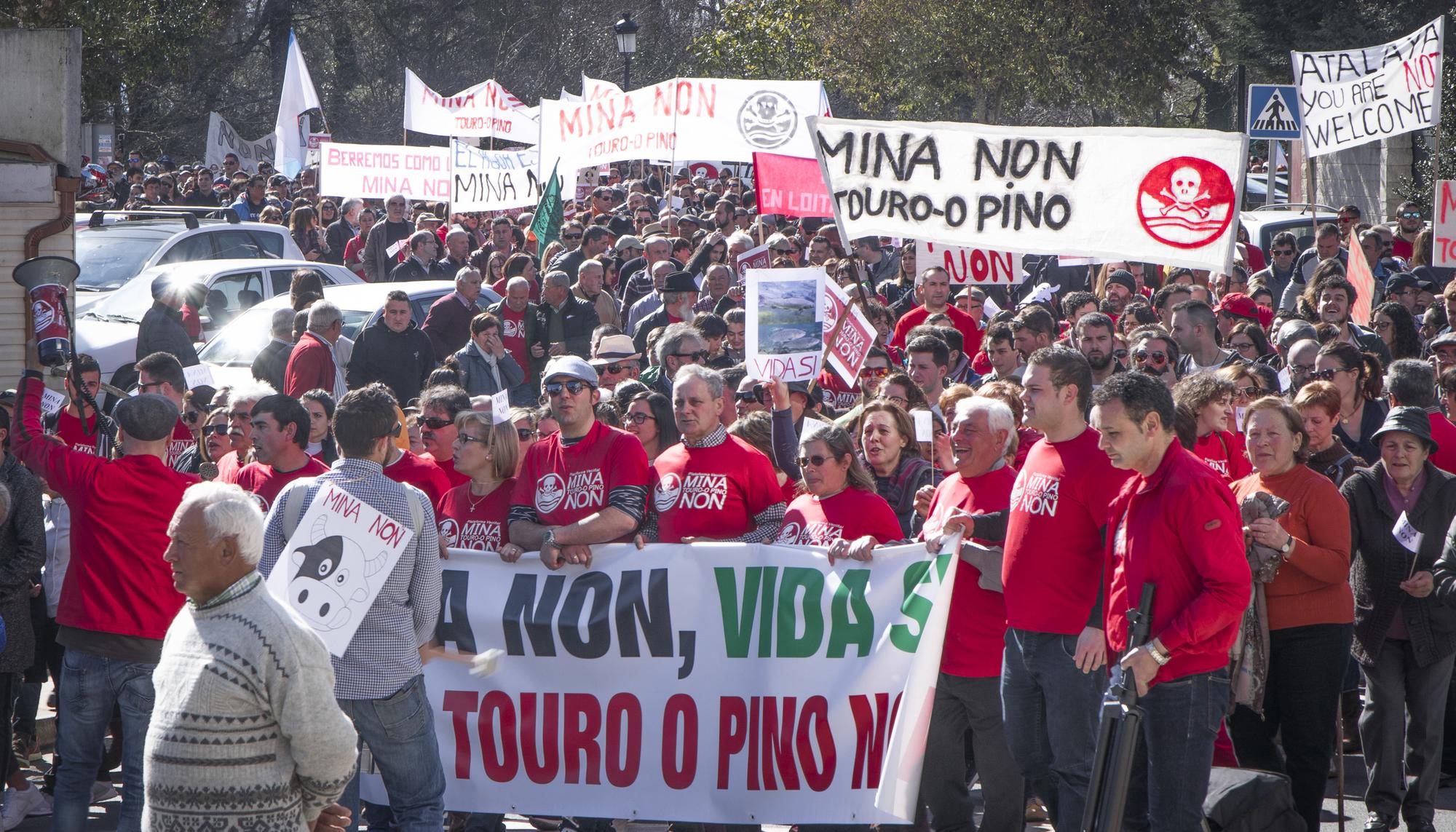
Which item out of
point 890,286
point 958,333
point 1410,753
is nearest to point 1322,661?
point 1410,753

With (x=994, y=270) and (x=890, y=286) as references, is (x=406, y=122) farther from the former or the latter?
(x=994, y=270)

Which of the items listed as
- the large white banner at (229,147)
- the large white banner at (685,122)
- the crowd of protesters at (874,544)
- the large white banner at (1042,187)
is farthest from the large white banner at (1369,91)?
the large white banner at (229,147)

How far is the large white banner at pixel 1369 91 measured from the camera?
14.2 metres

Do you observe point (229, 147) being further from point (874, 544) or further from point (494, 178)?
point (874, 544)

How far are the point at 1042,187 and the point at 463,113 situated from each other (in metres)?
13.6

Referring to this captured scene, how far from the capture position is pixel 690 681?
626 centimetres

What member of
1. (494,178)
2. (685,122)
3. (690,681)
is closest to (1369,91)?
(685,122)

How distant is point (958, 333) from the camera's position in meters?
10.0

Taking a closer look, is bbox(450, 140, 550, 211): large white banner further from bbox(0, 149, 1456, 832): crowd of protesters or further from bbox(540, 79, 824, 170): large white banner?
bbox(0, 149, 1456, 832): crowd of protesters

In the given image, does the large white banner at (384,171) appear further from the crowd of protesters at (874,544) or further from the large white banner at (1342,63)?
the crowd of protesters at (874,544)

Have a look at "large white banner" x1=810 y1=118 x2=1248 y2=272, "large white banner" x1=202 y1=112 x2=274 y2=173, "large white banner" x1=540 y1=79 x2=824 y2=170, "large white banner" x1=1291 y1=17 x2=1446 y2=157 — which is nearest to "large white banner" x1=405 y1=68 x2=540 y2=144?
"large white banner" x1=540 y1=79 x2=824 y2=170

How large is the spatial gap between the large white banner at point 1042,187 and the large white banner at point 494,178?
865cm

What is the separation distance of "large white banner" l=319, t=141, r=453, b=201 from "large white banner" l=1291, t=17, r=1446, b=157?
9.40 m

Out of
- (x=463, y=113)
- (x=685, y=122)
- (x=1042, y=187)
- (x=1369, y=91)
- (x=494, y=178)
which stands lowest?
(x=1042, y=187)
